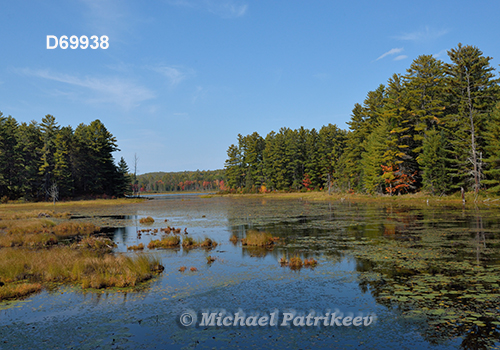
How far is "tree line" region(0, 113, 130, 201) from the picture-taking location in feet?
244

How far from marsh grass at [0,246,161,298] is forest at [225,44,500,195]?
41741 millimetres

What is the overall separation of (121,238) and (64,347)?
18.1 metres

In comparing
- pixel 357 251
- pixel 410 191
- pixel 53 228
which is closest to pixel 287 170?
pixel 410 191

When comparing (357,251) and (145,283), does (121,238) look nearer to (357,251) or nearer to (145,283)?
(145,283)

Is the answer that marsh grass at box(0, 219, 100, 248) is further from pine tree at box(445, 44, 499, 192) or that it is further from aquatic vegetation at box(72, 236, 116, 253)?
pine tree at box(445, 44, 499, 192)

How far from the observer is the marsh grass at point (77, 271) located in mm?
12594

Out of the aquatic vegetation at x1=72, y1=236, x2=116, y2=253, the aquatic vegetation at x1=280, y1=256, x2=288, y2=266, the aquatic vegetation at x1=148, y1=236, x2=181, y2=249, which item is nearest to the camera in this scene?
the aquatic vegetation at x1=280, y1=256, x2=288, y2=266

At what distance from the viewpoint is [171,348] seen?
24.7ft

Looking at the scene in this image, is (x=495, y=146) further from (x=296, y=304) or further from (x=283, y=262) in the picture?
(x=296, y=304)

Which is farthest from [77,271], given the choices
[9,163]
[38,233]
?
[9,163]

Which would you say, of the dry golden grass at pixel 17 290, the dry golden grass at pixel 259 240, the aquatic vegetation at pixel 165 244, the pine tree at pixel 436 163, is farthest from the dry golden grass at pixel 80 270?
the pine tree at pixel 436 163

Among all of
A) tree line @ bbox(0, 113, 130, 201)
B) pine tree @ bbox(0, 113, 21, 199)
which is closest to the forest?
tree line @ bbox(0, 113, 130, 201)

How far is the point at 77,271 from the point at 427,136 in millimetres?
57614

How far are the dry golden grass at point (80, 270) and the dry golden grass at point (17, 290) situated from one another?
4.31 ft
